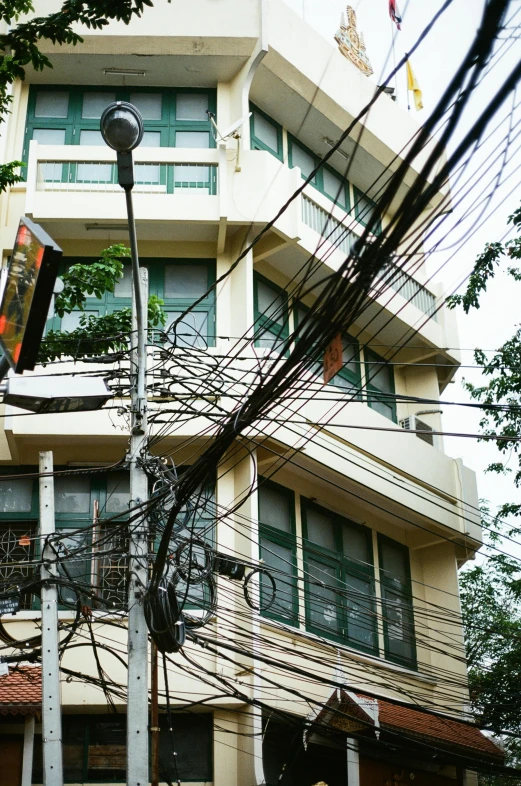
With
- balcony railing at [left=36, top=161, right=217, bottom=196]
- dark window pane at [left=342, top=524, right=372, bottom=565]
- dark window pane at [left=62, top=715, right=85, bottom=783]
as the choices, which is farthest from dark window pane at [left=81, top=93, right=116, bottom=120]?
dark window pane at [left=62, top=715, right=85, bottom=783]

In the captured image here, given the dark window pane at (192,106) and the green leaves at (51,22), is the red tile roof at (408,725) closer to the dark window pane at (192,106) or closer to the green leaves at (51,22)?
the green leaves at (51,22)

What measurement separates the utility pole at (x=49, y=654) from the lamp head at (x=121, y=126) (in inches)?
144

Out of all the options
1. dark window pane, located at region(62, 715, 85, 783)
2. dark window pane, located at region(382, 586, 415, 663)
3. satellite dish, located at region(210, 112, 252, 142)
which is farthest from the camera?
dark window pane, located at region(382, 586, 415, 663)

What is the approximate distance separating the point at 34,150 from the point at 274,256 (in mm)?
4254

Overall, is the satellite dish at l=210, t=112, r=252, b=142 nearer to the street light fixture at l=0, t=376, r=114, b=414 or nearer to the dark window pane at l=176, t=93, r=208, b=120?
the dark window pane at l=176, t=93, r=208, b=120

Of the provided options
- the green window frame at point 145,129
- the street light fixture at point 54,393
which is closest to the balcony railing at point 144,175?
the green window frame at point 145,129

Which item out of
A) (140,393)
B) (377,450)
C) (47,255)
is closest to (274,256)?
(377,450)

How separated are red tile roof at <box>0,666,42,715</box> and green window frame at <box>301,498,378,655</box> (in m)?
4.76

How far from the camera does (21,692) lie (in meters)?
12.5

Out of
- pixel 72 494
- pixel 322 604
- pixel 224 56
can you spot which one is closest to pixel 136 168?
pixel 224 56

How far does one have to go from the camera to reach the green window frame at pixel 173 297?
53.7 ft

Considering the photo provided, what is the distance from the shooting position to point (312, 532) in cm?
1683

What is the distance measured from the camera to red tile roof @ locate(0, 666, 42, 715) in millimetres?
12000

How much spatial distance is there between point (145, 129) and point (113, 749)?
33.2 feet
